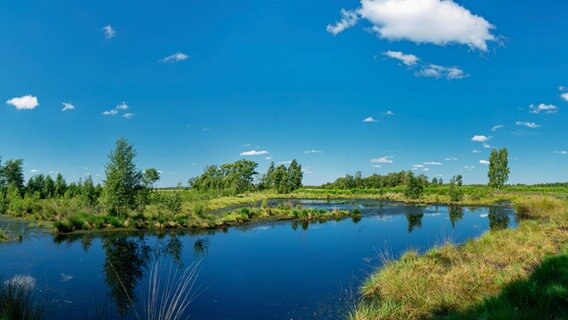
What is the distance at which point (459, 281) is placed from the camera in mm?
10938

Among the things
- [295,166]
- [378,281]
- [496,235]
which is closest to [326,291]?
[378,281]

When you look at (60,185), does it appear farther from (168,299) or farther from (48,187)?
(168,299)

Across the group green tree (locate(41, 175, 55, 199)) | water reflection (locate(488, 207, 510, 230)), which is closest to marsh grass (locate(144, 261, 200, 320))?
water reflection (locate(488, 207, 510, 230))

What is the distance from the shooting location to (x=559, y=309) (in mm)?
5785

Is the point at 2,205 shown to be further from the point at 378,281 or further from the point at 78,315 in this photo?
the point at 378,281

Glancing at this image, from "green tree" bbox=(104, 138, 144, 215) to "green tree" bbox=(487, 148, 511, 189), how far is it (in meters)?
81.4

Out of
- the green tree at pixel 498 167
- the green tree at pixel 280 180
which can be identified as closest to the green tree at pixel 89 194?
the green tree at pixel 280 180

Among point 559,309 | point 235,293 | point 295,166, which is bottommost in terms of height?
point 235,293

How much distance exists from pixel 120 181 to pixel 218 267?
15.5m

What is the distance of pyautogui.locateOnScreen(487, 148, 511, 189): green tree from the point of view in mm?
86562

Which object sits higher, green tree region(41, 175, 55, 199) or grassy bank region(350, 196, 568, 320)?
green tree region(41, 175, 55, 199)

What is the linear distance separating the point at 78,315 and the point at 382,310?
25.7 feet

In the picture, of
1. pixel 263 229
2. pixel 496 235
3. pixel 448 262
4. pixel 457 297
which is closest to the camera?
pixel 457 297

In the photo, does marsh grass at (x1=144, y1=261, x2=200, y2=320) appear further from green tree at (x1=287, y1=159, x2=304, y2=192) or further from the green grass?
green tree at (x1=287, y1=159, x2=304, y2=192)
